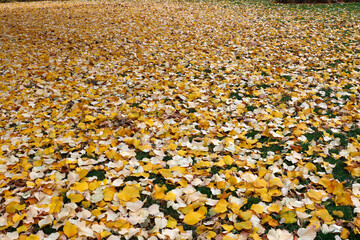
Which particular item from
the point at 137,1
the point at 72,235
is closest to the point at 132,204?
the point at 72,235

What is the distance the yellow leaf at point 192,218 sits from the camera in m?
1.93

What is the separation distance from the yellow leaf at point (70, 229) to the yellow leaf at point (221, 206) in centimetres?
103

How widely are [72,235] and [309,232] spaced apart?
1.64 metres

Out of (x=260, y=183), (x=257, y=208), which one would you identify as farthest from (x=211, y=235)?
(x=260, y=183)

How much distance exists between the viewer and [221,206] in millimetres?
2047

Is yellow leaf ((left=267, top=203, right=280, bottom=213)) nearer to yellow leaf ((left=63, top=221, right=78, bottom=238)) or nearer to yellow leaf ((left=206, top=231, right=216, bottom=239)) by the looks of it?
yellow leaf ((left=206, top=231, right=216, bottom=239))

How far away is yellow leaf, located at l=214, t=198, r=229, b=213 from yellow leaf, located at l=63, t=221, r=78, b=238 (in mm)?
1031

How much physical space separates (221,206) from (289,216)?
19.8 inches

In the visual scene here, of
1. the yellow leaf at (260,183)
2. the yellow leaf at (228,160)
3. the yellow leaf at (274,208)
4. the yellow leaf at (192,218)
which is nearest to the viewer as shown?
the yellow leaf at (192,218)

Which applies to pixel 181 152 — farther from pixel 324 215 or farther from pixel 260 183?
pixel 324 215

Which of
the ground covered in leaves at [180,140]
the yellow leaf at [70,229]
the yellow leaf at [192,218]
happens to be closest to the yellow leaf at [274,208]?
the ground covered in leaves at [180,140]

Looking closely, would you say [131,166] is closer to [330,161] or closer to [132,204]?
[132,204]

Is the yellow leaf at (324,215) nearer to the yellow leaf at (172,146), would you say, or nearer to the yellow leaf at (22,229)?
the yellow leaf at (172,146)

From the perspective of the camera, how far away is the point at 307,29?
25.4 feet
